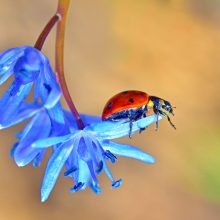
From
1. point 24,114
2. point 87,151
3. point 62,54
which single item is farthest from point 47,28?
point 87,151

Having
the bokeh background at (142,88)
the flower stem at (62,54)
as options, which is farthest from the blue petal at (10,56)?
the bokeh background at (142,88)

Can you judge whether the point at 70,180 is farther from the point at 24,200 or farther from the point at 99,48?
the point at 99,48

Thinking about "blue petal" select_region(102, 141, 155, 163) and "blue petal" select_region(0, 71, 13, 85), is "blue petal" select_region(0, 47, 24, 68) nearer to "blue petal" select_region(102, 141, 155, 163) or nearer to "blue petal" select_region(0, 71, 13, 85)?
"blue petal" select_region(0, 71, 13, 85)

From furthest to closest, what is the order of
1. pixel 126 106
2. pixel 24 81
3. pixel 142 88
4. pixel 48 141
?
pixel 142 88
pixel 126 106
pixel 24 81
pixel 48 141

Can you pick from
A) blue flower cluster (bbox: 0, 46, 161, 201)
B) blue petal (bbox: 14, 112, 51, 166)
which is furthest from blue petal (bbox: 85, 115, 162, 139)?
blue petal (bbox: 14, 112, 51, 166)

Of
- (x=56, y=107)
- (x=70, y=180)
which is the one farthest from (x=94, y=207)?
(x=56, y=107)

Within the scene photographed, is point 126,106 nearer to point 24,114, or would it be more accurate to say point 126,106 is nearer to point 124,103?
point 124,103
